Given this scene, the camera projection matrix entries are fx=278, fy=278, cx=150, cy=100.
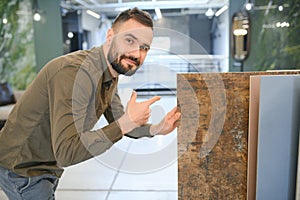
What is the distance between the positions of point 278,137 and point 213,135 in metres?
0.22

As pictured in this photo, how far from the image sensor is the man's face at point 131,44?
1047mm

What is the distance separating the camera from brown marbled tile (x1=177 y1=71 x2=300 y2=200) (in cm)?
102

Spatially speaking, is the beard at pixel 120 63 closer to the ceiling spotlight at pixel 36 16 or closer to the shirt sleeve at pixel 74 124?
the shirt sleeve at pixel 74 124

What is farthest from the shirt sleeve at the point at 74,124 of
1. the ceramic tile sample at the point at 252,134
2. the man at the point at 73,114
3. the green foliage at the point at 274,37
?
the green foliage at the point at 274,37

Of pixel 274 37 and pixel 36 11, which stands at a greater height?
pixel 36 11

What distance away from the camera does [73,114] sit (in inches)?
39.3

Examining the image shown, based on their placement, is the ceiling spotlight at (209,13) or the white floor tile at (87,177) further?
the ceiling spotlight at (209,13)

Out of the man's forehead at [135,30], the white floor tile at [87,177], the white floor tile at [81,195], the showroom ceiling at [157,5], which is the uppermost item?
the showroom ceiling at [157,5]

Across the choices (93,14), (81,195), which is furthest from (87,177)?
(93,14)

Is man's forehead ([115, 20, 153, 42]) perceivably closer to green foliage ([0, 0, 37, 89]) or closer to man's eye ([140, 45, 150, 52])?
man's eye ([140, 45, 150, 52])

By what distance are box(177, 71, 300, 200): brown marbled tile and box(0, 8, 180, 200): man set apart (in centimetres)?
9

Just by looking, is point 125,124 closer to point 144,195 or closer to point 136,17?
point 136,17

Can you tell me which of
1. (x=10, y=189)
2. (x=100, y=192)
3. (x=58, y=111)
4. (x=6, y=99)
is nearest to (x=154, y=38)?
(x=58, y=111)

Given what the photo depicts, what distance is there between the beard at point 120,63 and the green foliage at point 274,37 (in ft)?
14.5
